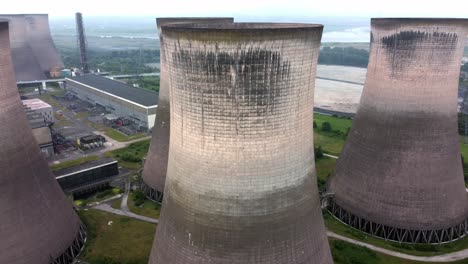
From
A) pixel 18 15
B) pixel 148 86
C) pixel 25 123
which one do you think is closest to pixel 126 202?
pixel 25 123

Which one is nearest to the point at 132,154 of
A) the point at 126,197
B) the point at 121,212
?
the point at 126,197

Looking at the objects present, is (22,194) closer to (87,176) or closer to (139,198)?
(139,198)

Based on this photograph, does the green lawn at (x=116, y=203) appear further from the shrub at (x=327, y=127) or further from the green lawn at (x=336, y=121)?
the green lawn at (x=336, y=121)

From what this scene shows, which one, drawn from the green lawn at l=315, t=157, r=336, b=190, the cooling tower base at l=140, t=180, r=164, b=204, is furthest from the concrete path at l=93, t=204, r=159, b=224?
the green lawn at l=315, t=157, r=336, b=190

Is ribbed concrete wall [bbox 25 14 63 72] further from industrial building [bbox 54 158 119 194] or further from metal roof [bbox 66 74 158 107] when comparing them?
industrial building [bbox 54 158 119 194]

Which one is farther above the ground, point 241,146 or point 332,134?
point 241,146

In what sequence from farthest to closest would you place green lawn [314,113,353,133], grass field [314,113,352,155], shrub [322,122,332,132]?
green lawn [314,113,353,133] → shrub [322,122,332,132] → grass field [314,113,352,155]
